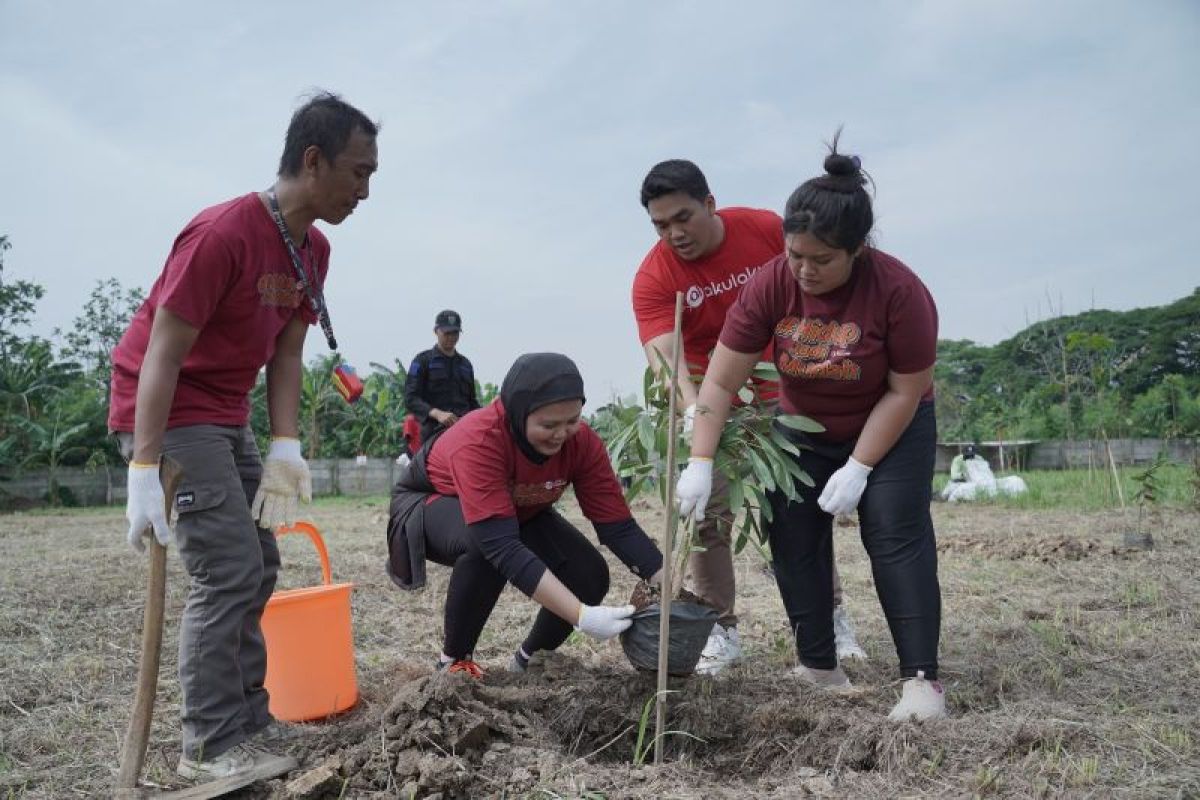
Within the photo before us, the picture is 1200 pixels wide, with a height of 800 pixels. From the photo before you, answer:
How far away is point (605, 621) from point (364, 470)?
14980 millimetres

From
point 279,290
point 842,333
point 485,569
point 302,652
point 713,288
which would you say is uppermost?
point 713,288

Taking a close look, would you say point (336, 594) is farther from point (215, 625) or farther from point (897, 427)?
point (897, 427)

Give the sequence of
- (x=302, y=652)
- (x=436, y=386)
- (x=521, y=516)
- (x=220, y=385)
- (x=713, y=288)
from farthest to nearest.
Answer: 1. (x=436, y=386)
2. (x=713, y=288)
3. (x=521, y=516)
4. (x=302, y=652)
5. (x=220, y=385)

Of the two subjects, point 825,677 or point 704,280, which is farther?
point 704,280

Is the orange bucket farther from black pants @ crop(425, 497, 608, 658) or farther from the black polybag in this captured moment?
the black polybag

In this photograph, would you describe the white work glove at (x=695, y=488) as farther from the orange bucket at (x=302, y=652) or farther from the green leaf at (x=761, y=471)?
the orange bucket at (x=302, y=652)

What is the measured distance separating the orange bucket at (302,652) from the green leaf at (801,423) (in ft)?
4.80

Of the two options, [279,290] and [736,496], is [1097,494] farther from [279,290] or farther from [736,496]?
[279,290]

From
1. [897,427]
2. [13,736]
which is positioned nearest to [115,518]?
[13,736]

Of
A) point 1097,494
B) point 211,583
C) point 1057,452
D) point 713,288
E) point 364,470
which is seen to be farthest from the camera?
point 1057,452

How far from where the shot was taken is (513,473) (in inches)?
114

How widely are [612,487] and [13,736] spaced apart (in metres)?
1.89

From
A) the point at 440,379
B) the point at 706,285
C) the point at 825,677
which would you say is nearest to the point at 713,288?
the point at 706,285

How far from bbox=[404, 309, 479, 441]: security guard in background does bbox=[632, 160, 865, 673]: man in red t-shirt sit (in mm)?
4263
